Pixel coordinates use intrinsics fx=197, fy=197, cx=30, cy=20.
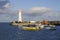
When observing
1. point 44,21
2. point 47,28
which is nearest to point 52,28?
point 47,28

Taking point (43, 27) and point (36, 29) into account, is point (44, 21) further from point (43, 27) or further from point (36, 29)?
point (36, 29)

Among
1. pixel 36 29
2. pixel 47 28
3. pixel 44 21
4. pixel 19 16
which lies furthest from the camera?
pixel 19 16

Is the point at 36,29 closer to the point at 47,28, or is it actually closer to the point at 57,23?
the point at 47,28

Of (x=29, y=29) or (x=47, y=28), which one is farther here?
(x=47, y=28)

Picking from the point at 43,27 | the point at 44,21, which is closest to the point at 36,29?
the point at 43,27

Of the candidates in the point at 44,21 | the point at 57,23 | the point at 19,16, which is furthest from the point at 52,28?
the point at 57,23

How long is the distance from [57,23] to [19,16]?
24.5 metres

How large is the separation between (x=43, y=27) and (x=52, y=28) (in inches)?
320

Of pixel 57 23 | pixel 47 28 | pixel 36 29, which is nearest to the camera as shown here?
pixel 36 29

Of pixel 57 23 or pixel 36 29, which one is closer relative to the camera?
pixel 36 29

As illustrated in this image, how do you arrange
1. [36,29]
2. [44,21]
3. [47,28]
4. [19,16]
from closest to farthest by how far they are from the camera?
[36,29] → [47,28] → [44,21] → [19,16]

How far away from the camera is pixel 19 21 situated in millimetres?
98000

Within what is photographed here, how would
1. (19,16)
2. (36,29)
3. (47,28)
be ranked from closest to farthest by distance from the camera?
(36,29), (47,28), (19,16)

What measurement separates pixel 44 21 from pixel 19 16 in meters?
14.1
